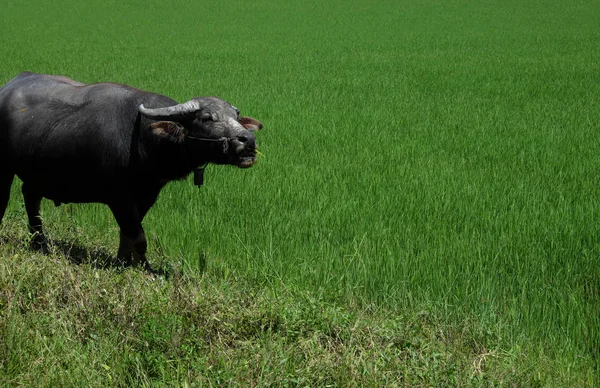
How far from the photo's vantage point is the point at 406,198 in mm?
5387

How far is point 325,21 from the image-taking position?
2786cm

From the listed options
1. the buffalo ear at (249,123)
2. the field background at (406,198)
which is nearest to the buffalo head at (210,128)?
the buffalo ear at (249,123)

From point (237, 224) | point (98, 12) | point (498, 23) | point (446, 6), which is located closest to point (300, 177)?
point (237, 224)

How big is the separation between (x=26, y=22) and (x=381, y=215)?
24.4m

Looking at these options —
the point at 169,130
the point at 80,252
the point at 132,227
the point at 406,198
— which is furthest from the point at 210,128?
the point at 406,198

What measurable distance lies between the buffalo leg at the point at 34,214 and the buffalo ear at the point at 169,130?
1247mm

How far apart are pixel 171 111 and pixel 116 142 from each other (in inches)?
16.4

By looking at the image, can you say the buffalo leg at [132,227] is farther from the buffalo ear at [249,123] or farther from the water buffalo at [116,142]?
the buffalo ear at [249,123]

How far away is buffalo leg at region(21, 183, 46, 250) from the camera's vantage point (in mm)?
4523

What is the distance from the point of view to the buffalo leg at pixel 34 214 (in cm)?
452

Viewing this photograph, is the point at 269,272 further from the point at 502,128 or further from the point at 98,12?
the point at 98,12

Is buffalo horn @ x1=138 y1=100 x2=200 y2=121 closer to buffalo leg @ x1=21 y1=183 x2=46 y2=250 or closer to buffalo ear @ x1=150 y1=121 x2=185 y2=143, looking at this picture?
buffalo ear @ x1=150 y1=121 x2=185 y2=143

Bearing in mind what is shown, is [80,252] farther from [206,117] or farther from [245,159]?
[245,159]

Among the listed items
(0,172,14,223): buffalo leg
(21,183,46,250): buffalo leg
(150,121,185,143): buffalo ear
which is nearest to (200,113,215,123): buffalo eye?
(150,121,185,143): buffalo ear
